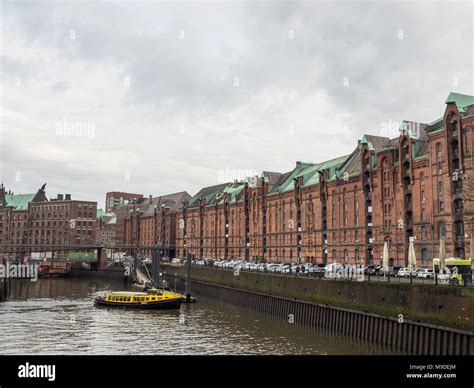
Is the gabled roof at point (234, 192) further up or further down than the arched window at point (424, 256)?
further up

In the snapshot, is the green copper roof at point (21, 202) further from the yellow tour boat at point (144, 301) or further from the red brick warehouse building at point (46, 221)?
the yellow tour boat at point (144, 301)

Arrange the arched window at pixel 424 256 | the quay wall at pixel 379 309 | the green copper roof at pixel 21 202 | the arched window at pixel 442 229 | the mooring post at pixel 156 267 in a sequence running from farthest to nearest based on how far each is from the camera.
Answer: the green copper roof at pixel 21 202
the mooring post at pixel 156 267
the arched window at pixel 424 256
the arched window at pixel 442 229
the quay wall at pixel 379 309

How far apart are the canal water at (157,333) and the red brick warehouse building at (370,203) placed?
2537 centimetres

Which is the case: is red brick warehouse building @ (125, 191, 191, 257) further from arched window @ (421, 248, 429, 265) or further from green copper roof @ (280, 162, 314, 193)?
arched window @ (421, 248, 429, 265)

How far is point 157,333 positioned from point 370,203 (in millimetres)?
46151

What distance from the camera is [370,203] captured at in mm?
82625

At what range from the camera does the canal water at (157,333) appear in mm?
40781

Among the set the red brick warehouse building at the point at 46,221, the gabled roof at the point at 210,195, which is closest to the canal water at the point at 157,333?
the gabled roof at the point at 210,195

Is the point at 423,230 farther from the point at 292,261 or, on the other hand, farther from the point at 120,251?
the point at 120,251

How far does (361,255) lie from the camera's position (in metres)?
82.0

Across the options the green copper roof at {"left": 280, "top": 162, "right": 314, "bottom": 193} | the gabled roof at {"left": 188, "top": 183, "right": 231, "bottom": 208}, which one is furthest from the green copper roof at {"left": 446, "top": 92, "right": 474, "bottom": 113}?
the gabled roof at {"left": 188, "top": 183, "right": 231, "bottom": 208}

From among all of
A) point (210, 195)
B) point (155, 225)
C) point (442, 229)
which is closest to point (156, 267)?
point (210, 195)

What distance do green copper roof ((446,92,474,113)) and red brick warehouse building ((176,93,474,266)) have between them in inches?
6.7
